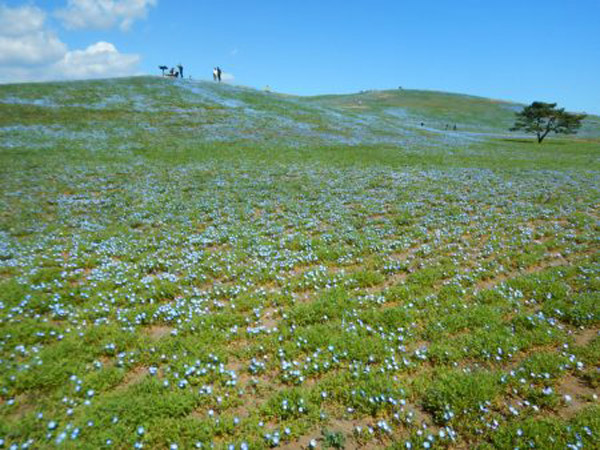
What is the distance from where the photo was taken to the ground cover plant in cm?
517

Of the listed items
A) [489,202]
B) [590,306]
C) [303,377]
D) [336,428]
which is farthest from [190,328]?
[489,202]

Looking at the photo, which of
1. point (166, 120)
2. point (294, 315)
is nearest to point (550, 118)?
point (166, 120)

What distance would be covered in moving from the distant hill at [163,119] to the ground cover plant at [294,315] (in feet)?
50.5

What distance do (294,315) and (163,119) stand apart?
44.2 meters

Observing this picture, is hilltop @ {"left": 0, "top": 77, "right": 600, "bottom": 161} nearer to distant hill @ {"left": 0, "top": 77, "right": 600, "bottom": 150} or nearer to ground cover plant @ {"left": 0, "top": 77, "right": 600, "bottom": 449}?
distant hill @ {"left": 0, "top": 77, "right": 600, "bottom": 150}

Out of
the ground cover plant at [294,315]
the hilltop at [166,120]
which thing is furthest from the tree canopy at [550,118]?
the ground cover plant at [294,315]

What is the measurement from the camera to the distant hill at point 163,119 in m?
34.1

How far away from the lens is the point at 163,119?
43.6m

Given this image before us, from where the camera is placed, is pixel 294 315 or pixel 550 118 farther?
pixel 550 118

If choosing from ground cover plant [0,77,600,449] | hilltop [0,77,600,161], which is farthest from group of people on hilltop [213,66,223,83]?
ground cover plant [0,77,600,449]

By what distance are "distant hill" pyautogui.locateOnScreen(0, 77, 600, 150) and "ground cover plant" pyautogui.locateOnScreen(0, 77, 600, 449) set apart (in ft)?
50.5

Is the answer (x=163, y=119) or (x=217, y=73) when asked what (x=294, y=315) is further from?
(x=217, y=73)

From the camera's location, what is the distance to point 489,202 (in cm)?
1828

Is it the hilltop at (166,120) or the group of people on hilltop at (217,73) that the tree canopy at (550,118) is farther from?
the group of people on hilltop at (217,73)
